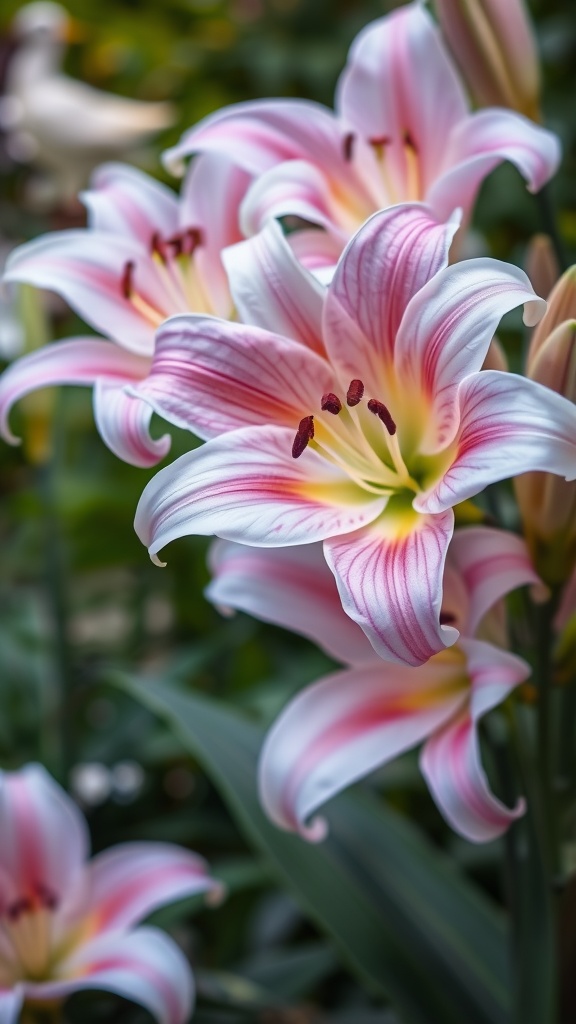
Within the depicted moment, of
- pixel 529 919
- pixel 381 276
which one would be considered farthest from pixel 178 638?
pixel 381 276

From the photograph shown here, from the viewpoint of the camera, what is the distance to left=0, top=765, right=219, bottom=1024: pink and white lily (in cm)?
48

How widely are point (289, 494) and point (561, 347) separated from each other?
0.10 metres

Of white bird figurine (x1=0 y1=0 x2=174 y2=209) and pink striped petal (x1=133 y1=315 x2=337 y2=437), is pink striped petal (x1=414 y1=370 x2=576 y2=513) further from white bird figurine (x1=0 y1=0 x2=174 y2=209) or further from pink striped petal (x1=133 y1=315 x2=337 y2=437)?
white bird figurine (x1=0 y1=0 x2=174 y2=209)

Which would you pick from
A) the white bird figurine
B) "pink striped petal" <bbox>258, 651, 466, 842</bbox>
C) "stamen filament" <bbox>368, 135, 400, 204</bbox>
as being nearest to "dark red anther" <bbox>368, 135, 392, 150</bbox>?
Result: "stamen filament" <bbox>368, 135, 400, 204</bbox>

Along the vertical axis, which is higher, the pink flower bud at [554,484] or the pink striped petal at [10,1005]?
the pink flower bud at [554,484]

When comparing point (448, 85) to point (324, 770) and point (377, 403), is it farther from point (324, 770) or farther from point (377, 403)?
point (324, 770)

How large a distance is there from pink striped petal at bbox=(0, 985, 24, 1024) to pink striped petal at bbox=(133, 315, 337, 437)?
0.26 m

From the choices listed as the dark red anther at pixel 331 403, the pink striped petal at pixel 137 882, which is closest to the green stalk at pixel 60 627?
the pink striped petal at pixel 137 882

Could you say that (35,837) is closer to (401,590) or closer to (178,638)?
(401,590)

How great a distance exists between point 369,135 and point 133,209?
104 mm

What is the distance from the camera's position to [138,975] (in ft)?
1.51

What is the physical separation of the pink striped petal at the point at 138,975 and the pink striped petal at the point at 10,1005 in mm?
13

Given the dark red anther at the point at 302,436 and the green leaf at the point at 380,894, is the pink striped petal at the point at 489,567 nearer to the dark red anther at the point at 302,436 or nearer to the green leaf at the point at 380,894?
the dark red anther at the point at 302,436

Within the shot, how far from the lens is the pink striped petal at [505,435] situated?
0.95ft
